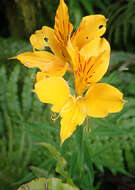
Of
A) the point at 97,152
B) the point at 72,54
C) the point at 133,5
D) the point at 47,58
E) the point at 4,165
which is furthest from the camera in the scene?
the point at 133,5

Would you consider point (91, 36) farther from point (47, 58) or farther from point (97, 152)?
point (97, 152)

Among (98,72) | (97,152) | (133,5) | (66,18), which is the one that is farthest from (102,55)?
(133,5)

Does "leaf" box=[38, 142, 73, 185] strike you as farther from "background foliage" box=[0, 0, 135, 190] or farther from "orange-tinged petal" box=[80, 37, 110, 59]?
"orange-tinged petal" box=[80, 37, 110, 59]

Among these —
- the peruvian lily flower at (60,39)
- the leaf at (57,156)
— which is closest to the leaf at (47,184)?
the leaf at (57,156)

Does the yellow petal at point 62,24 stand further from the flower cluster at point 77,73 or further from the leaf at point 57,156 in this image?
the leaf at point 57,156

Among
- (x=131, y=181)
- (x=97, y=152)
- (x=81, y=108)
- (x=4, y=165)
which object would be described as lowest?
(x=131, y=181)

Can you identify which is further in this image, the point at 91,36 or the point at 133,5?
the point at 133,5
